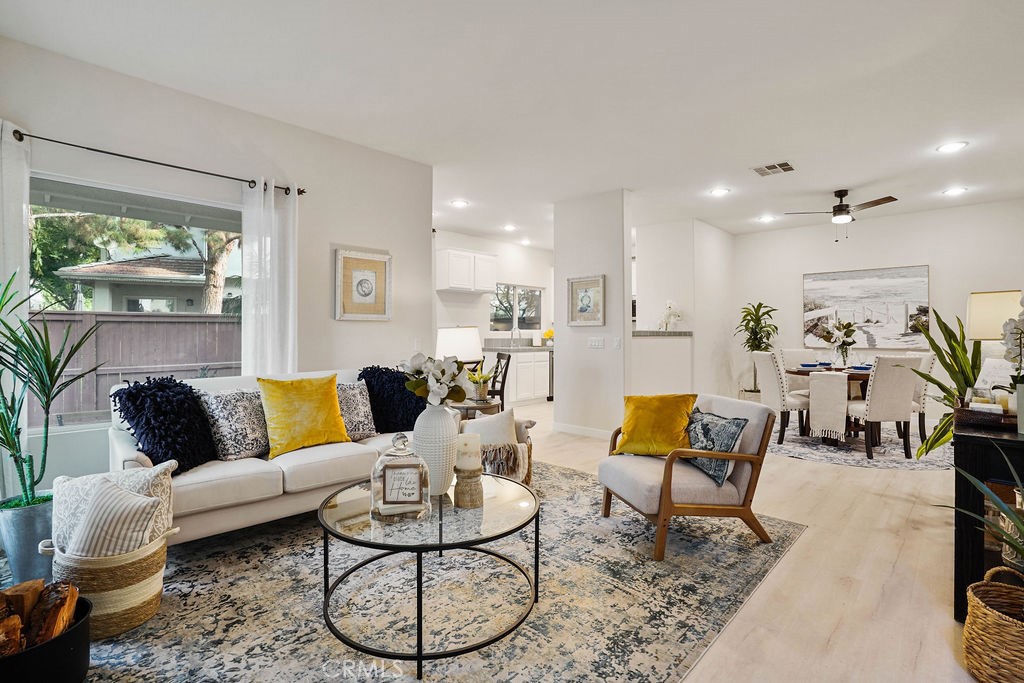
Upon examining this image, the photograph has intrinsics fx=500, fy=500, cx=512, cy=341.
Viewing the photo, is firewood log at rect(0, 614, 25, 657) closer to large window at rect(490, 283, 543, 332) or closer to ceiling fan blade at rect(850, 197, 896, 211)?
ceiling fan blade at rect(850, 197, 896, 211)

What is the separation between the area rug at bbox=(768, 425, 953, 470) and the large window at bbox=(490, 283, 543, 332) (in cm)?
422

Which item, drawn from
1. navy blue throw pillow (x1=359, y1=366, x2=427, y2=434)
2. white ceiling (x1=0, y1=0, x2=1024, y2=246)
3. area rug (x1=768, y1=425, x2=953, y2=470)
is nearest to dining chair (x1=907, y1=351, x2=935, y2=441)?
area rug (x1=768, y1=425, x2=953, y2=470)

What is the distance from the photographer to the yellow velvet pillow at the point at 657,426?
290 centimetres

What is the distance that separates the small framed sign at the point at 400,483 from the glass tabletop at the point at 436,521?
3.4 inches

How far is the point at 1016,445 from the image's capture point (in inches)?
72.6

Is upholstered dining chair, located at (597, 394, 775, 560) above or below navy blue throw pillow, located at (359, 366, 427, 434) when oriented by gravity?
below

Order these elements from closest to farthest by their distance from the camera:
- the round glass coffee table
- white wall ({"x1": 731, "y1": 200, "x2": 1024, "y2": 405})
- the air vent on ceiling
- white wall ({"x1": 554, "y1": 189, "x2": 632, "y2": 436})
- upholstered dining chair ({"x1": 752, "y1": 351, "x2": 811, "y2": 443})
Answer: the round glass coffee table → the air vent on ceiling → upholstered dining chair ({"x1": 752, "y1": 351, "x2": 811, "y2": 443}) → white wall ({"x1": 554, "y1": 189, "x2": 632, "y2": 436}) → white wall ({"x1": 731, "y1": 200, "x2": 1024, "y2": 405})

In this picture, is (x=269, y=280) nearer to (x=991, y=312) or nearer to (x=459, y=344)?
(x=459, y=344)

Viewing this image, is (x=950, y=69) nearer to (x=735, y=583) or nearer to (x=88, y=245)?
(x=735, y=583)

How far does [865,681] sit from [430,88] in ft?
11.6

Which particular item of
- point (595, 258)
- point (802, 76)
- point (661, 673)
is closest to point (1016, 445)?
point (661, 673)

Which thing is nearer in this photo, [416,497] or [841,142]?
[416,497]

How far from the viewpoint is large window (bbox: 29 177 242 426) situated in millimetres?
2920

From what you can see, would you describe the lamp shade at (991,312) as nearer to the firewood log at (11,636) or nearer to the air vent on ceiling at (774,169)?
the air vent on ceiling at (774,169)
